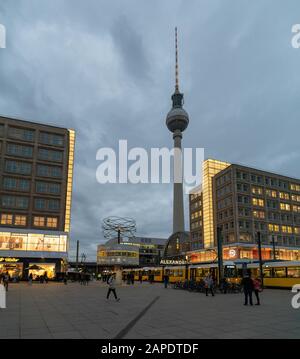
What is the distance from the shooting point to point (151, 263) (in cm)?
17462

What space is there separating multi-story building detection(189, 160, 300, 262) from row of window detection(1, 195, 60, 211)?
1626 inches

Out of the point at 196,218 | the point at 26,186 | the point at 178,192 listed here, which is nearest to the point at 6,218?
the point at 26,186

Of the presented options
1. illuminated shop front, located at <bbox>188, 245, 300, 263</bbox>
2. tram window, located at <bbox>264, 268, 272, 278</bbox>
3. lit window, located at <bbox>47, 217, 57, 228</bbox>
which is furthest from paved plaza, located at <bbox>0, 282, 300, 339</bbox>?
illuminated shop front, located at <bbox>188, 245, 300, 263</bbox>

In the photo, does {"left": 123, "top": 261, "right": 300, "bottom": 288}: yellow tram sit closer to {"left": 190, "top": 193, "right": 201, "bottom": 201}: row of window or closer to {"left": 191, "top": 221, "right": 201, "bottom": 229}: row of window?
{"left": 191, "top": 221, "right": 201, "bottom": 229}: row of window

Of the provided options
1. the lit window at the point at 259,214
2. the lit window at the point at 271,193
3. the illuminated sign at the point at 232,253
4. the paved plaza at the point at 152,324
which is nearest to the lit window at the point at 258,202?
the lit window at the point at 259,214

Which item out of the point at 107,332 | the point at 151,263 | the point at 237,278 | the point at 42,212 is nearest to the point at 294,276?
the point at 237,278

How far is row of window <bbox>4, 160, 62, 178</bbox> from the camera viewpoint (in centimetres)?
6804

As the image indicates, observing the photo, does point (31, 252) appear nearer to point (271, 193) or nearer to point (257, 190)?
point (257, 190)

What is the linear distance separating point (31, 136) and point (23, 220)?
17640mm

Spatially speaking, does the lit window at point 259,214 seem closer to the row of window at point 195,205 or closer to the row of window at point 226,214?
the row of window at point 226,214

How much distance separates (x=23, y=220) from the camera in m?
66.4
